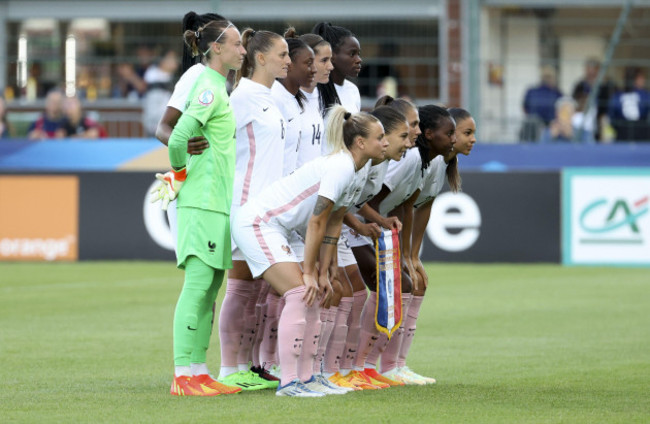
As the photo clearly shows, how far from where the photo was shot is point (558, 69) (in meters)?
22.0

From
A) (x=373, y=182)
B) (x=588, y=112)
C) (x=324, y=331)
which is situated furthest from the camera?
(x=588, y=112)

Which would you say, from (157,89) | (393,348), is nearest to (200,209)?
(393,348)

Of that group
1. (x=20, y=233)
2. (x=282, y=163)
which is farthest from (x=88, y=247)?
(x=282, y=163)

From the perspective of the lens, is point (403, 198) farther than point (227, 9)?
No

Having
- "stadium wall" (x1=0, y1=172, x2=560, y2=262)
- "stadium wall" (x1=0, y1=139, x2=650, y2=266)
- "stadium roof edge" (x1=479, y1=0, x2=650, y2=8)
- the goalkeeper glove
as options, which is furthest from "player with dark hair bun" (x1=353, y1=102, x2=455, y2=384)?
"stadium roof edge" (x1=479, y1=0, x2=650, y2=8)

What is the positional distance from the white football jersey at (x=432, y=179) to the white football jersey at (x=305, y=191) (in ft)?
3.44

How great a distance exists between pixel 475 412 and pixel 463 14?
16.1 meters

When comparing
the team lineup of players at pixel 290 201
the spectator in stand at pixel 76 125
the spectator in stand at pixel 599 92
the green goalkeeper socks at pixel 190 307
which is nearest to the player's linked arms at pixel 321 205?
the team lineup of players at pixel 290 201

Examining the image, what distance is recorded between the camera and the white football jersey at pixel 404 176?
8070mm

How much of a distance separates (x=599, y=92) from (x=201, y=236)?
48.9 feet

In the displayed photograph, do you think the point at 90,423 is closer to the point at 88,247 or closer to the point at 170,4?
the point at 88,247

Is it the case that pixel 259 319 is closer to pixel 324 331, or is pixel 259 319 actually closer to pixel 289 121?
pixel 324 331

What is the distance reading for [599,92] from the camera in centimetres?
2109

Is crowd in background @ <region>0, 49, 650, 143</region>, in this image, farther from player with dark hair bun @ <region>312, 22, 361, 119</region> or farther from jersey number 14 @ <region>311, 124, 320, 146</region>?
jersey number 14 @ <region>311, 124, 320, 146</region>
